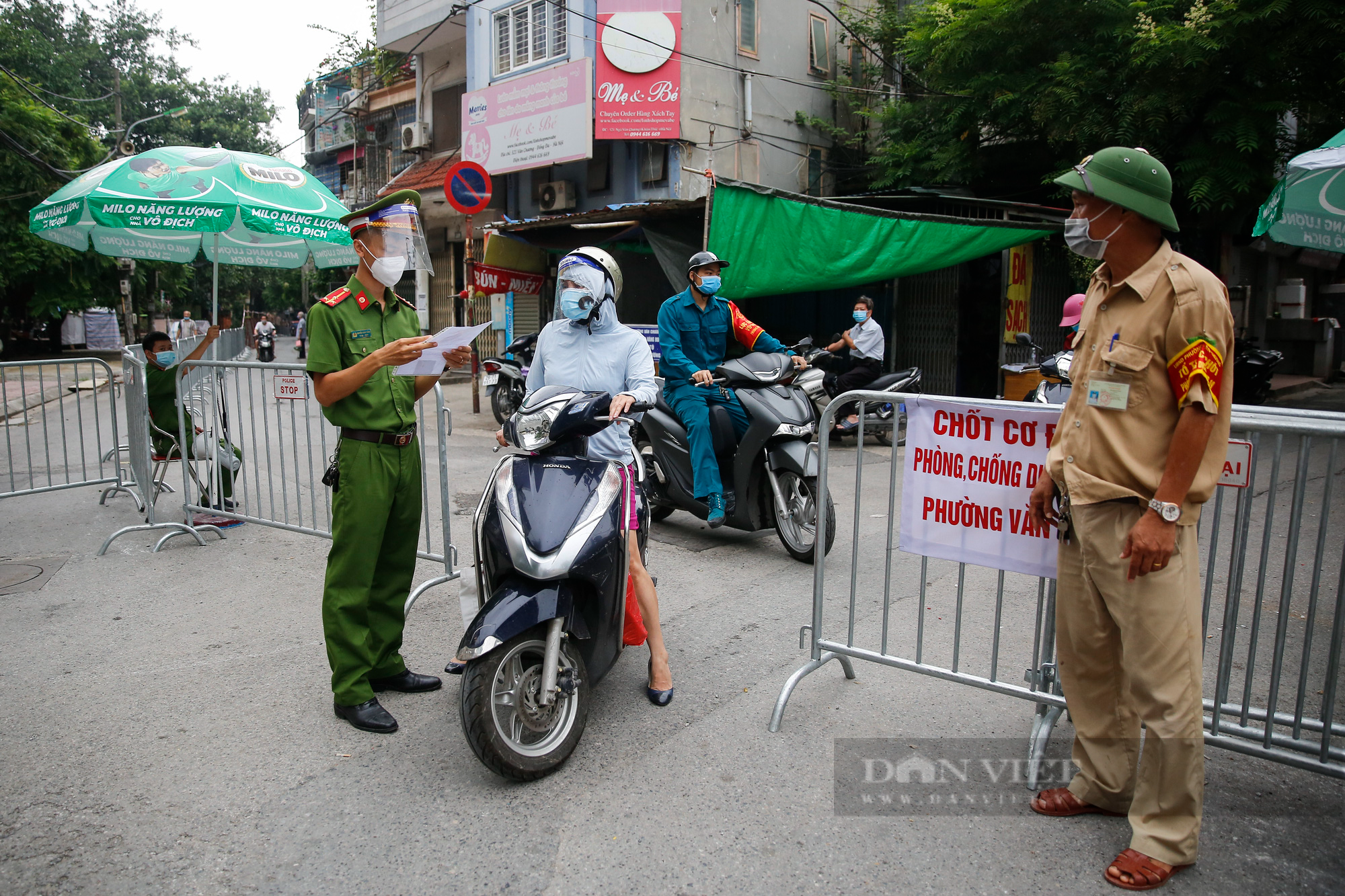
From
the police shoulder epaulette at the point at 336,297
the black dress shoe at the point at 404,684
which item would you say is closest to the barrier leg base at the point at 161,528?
the black dress shoe at the point at 404,684

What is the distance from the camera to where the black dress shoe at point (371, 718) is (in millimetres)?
3299

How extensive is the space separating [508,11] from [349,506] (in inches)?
659

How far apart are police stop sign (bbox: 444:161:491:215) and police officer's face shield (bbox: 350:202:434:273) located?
7.35 m

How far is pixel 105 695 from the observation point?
3643 millimetres

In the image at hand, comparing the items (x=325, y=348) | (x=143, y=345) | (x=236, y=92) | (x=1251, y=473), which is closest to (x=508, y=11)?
(x=143, y=345)

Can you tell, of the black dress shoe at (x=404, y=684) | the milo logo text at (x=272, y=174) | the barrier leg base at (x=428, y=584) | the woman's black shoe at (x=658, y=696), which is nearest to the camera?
the woman's black shoe at (x=658, y=696)

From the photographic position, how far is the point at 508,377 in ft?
39.9

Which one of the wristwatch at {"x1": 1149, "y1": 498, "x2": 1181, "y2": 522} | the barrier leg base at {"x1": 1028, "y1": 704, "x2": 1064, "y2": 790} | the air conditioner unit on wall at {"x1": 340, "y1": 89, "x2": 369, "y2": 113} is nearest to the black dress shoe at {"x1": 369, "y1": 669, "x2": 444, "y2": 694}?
the barrier leg base at {"x1": 1028, "y1": 704, "x2": 1064, "y2": 790}

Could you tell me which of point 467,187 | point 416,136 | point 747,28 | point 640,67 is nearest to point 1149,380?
point 467,187

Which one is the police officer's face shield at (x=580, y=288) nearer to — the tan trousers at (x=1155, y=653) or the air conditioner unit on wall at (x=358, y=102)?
the tan trousers at (x=1155, y=653)

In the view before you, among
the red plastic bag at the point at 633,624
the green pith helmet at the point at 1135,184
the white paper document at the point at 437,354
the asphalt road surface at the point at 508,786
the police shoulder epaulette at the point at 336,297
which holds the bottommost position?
the asphalt road surface at the point at 508,786

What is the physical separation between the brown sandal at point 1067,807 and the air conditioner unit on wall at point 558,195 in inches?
620

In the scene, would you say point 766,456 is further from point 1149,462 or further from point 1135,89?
point 1135,89

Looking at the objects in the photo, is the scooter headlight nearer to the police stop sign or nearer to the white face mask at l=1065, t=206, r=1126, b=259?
the white face mask at l=1065, t=206, r=1126, b=259
